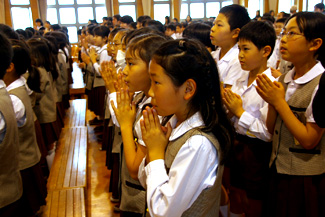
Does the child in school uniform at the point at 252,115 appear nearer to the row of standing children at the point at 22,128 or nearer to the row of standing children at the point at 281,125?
the row of standing children at the point at 281,125

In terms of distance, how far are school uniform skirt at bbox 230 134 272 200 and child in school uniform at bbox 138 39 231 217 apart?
68 centimetres

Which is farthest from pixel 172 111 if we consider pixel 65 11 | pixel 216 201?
pixel 65 11

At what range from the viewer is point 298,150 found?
142 cm

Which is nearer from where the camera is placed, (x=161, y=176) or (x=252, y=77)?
(x=161, y=176)

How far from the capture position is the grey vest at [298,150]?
1392 mm

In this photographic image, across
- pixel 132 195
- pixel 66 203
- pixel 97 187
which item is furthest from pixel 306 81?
pixel 97 187

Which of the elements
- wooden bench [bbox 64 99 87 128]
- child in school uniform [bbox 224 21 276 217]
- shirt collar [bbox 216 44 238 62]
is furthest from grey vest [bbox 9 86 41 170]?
wooden bench [bbox 64 99 87 128]

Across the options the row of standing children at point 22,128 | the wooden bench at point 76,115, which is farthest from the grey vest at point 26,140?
the wooden bench at point 76,115

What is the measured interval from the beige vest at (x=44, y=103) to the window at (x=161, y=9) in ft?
45.0

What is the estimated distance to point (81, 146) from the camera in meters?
→ 3.22

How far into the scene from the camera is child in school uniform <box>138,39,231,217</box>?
99 cm

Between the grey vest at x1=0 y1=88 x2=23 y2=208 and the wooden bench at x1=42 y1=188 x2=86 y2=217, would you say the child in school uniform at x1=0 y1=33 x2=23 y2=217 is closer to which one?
the grey vest at x1=0 y1=88 x2=23 y2=208

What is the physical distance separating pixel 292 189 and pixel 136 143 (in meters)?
0.77

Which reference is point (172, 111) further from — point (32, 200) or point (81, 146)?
point (81, 146)
